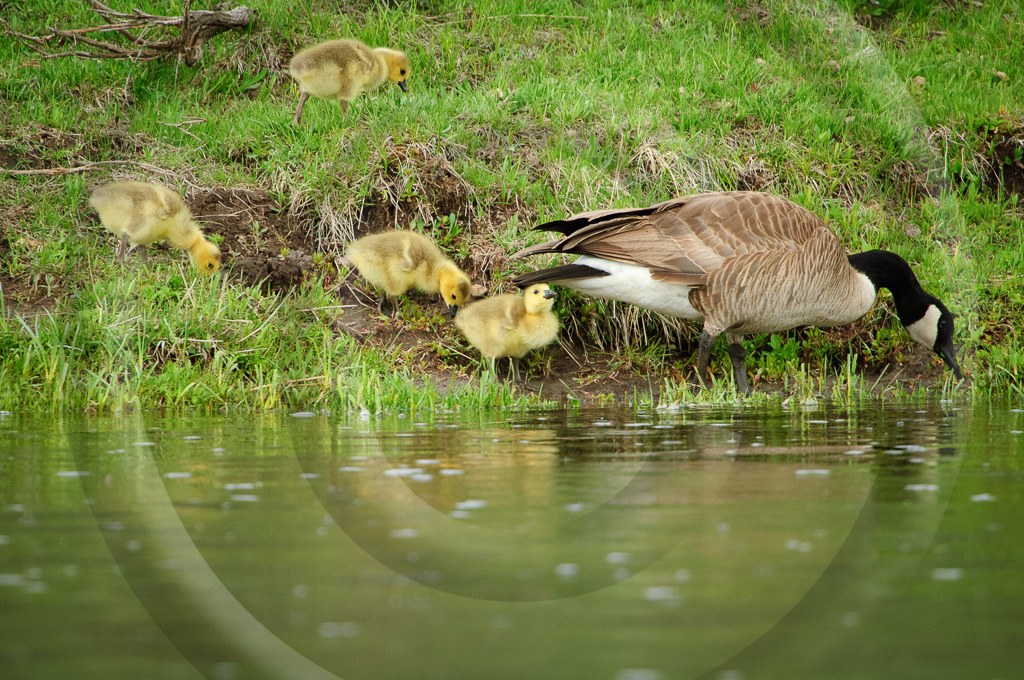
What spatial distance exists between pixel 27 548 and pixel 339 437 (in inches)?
103

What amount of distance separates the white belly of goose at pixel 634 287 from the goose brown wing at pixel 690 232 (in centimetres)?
7

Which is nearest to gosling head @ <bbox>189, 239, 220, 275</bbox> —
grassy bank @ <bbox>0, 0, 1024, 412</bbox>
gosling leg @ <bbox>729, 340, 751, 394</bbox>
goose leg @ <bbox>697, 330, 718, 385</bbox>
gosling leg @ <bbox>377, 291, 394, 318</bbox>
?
grassy bank @ <bbox>0, 0, 1024, 412</bbox>

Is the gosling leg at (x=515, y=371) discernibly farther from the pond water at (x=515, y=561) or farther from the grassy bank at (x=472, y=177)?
the pond water at (x=515, y=561)

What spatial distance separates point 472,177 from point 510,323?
6.97 feet

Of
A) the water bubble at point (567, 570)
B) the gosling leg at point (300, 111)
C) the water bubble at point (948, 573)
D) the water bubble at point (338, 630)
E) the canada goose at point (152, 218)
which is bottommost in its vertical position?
the water bubble at point (338, 630)

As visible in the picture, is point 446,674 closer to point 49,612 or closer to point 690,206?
point 49,612

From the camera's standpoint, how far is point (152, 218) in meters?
8.02

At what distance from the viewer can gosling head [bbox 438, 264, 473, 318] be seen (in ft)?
26.3

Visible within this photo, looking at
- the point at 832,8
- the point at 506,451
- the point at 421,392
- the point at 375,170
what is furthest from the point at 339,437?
the point at 832,8

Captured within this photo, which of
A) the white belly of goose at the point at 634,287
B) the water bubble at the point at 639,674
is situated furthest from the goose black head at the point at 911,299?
the water bubble at the point at 639,674

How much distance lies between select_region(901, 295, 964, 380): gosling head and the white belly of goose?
1902 mm

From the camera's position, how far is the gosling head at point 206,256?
819 cm

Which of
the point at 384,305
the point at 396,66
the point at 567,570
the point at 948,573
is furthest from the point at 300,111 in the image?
the point at 948,573

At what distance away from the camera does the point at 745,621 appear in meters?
2.21
